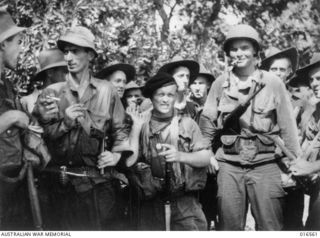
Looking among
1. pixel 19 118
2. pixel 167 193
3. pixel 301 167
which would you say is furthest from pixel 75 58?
pixel 301 167

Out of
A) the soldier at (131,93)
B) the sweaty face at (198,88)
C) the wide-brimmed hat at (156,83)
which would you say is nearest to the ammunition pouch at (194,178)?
the wide-brimmed hat at (156,83)

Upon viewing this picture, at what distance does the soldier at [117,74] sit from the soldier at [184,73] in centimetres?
57

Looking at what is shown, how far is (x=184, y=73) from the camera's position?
15.7 ft

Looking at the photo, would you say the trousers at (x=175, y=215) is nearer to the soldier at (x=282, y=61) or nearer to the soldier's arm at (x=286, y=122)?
the soldier's arm at (x=286, y=122)

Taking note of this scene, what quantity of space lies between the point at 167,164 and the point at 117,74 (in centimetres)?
155

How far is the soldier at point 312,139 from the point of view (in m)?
4.11

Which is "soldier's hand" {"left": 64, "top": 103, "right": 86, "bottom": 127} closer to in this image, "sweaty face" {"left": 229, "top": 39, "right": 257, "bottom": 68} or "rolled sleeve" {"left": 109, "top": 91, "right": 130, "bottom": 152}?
"rolled sleeve" {"left": 109, "top": 91, "right": 130, "bottom": 152}

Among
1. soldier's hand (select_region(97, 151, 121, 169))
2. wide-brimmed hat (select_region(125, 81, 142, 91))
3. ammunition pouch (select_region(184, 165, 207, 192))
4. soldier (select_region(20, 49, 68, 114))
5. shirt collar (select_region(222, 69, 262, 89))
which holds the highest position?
soldier (select_region(20, 49, 68, 114))

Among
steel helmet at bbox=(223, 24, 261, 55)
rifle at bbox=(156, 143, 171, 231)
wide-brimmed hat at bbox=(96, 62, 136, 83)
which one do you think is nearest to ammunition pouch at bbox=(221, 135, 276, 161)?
rifle at bbox=(156, 143, 171, 231)

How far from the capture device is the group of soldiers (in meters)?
3.90

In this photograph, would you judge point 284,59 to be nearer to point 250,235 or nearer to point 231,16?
point 250,235

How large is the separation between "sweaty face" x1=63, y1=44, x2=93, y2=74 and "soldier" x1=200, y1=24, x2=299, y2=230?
3.43 feet

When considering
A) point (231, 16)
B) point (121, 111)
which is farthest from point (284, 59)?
point (231, 16)

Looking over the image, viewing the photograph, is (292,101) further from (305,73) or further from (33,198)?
(33,198)
